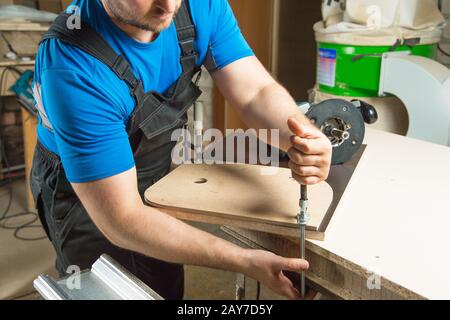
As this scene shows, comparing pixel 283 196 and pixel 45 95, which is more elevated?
pixel 45 95

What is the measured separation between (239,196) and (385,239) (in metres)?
0.27

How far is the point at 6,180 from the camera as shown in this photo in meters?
2.75

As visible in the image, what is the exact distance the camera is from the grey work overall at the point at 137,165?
919 mm

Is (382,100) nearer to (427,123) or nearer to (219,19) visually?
(427,123)

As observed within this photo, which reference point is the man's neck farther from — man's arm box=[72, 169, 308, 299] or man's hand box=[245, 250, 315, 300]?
man's hand box=[245, 250, 315, 300]

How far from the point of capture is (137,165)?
1081mm

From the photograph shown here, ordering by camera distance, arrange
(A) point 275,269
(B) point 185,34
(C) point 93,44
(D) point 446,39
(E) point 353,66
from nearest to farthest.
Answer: (A) point 275,269
(C) point 93,44
(B) point 185,34
(E) point 353,66
(D) point 446,39

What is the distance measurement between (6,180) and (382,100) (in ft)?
7.49

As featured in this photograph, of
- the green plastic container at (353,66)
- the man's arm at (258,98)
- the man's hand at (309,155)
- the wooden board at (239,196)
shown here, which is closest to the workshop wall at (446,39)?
the green plastic container at (353,66)

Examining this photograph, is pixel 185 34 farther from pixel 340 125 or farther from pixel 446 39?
pixel 446 39

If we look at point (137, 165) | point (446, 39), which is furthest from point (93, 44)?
point (446, 39)

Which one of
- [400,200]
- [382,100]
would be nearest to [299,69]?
[382,100]

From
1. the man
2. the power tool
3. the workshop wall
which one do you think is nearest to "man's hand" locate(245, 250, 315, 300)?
the man

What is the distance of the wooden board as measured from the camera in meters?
0.78
